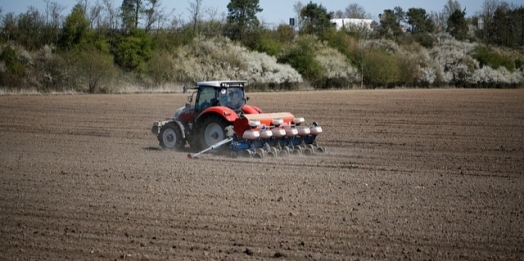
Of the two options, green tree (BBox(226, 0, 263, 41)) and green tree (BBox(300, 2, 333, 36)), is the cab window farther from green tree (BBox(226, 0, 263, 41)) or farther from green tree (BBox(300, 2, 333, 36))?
green tree (BBox(300, 2, 333, 36))

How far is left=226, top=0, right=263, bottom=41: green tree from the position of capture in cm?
6744

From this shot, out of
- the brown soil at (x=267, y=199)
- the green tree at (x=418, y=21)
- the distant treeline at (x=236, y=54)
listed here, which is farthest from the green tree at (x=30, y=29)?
the green tree at (x=418, y=21)

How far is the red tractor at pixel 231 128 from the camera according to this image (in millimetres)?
16922

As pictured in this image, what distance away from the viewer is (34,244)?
29.8ft

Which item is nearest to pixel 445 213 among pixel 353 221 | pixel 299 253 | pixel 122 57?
pixel 353 221

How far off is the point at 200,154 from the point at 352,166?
3.52m

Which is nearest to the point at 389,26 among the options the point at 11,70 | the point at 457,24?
the point at 457,24

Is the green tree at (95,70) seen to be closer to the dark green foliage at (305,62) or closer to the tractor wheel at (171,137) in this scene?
the dark green foliage at (305,62)

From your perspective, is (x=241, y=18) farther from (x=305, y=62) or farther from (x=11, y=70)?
(x=11, y=70)

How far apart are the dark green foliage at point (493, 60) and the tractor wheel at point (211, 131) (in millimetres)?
59891

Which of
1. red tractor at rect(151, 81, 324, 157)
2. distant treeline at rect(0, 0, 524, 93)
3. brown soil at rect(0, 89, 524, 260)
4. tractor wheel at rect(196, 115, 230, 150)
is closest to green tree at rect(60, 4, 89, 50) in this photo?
distant treeline at rect(0, 0, 524, 93)

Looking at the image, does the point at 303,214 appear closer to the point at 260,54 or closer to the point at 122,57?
the point at 122,57

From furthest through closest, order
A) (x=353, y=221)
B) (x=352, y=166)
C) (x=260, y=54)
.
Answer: (x=260, y=54) < (x=352, y=166) < (x=353, y=221)

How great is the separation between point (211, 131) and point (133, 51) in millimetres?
40483
